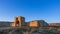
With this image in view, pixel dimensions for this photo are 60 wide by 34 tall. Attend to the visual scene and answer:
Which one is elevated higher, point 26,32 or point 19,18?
point 19,18

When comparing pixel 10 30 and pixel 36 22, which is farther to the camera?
pixel 36 22

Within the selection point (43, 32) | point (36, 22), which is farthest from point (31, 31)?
point (36, 22)

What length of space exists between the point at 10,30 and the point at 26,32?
1.45m

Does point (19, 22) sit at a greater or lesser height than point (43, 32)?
greater

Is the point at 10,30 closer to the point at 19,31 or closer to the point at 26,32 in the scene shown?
the point at 19,31

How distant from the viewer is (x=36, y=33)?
9.52m

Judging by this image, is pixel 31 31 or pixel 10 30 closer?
pixel 10 30

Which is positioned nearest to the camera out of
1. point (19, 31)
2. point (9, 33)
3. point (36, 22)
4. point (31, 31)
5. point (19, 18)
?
point (9, 33)

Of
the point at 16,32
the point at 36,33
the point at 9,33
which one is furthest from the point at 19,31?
the point at 36,33

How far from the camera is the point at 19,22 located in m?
22.3

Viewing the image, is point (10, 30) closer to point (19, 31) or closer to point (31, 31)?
point (19, 31)

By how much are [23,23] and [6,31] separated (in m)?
13.9

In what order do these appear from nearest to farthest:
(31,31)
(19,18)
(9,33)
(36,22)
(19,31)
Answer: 1. (9,33)
2. (19,31)
3. (31,31)
4. (36,22)
5. (19,18)

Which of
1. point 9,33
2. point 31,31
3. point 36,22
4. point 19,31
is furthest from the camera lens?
point 36,22
